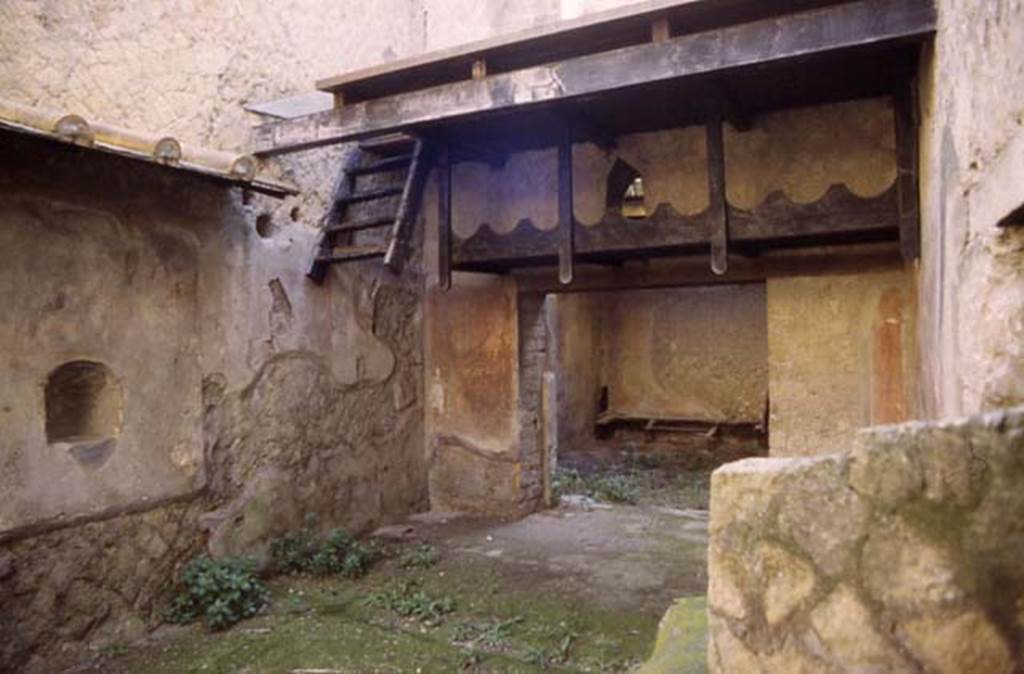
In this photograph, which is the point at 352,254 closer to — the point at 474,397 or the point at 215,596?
the point at 474,397

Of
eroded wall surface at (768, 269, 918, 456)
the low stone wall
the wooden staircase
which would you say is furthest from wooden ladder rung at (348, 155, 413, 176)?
the low stone wall

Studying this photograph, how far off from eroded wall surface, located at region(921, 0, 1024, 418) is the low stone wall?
551mm

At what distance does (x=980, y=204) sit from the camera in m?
1.81

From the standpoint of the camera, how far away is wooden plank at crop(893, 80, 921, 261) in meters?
3.92

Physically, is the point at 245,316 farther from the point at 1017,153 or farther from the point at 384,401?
the point at 1017,153

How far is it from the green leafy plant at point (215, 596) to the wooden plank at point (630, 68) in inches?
109

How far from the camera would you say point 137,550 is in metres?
4.14

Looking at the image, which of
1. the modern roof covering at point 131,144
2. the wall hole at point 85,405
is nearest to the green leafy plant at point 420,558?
the wall hole at point 85,405

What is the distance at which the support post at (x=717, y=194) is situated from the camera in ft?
14.6

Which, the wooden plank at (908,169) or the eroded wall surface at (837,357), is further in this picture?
the eroded wall surface at (837,357)

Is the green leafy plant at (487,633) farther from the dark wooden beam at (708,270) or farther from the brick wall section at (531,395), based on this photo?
the dark wooden beam at (708,270)

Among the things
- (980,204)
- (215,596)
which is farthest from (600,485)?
(980,204)

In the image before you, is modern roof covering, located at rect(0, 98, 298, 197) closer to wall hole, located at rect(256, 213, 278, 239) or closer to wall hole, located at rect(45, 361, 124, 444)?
wall hole, located at rect(256, 213, 278, 239)

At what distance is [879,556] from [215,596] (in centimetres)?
402
